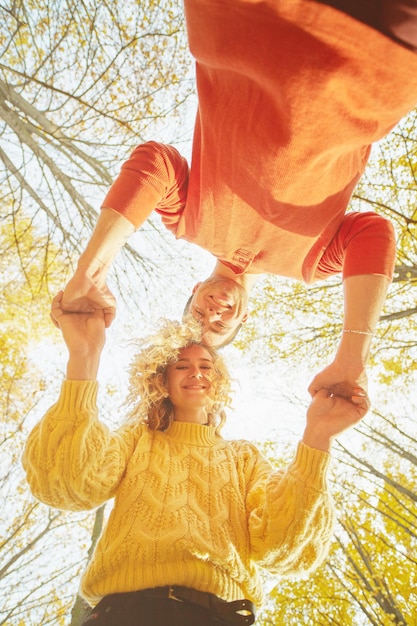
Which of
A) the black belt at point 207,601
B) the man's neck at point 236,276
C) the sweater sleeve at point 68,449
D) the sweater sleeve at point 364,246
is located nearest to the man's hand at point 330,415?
the sweater sleeve at point 364,246

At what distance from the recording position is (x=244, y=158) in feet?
6.28

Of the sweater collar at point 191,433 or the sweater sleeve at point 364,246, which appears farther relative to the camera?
the sweater collar at point 191,433

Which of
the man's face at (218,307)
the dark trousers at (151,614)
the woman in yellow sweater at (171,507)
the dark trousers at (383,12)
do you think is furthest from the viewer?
the man's face at (218,307)

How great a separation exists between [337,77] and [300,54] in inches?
5.1

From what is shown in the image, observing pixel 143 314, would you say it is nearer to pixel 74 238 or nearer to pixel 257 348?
pixel 74 238

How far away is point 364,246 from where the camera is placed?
2166 mm

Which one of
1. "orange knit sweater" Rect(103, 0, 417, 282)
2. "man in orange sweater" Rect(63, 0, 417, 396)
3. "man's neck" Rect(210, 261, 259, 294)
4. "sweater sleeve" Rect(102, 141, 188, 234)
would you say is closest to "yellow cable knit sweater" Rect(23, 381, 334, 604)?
"man in orange sweater" Rect(63, 0, 417, 396)

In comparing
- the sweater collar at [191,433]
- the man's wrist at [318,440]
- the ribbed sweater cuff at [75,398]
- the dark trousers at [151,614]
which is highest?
the sweater collar at [191,433]

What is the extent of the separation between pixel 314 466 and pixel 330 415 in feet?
0.68

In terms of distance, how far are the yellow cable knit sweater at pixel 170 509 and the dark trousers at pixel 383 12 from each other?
144 cm

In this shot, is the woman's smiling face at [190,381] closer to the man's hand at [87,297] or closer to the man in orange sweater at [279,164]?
the man in orange sweater at [279,164]

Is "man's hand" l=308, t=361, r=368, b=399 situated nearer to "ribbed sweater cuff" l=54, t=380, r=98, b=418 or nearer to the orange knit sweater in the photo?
the orange knit sweater

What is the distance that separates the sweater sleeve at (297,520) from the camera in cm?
195

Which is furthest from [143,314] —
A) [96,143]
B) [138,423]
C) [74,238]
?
[138,423]
